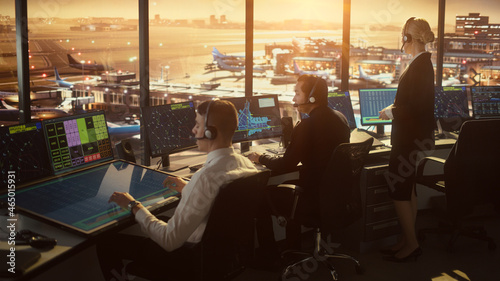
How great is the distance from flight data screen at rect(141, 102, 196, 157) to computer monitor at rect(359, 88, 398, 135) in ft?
5.94

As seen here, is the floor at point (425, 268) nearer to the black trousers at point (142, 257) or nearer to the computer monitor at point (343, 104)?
the computer monitor at point (343, 104)

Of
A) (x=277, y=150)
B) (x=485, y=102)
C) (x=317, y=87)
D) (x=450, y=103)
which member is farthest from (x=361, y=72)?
(x=317, y=87)

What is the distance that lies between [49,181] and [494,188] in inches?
122

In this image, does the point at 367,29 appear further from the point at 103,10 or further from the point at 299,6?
the point at 103,10

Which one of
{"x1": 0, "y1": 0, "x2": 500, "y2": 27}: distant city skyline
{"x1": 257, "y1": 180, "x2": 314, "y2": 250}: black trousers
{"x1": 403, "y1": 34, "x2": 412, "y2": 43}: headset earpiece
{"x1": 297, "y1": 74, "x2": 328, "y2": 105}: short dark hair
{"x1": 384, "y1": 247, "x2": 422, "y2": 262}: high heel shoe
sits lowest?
{"x1": 384, "y1": 247, "x2": 422, "y2": 262}: high heel shoe

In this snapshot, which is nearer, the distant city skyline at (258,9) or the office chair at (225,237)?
the office chair at (225,237)

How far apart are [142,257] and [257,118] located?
2.04 metres

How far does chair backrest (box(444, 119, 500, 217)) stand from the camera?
350cm

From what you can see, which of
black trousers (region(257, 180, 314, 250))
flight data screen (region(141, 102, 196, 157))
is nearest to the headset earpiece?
black trousers (region(257, 180, 314, 250))

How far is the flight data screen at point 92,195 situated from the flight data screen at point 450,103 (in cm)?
329

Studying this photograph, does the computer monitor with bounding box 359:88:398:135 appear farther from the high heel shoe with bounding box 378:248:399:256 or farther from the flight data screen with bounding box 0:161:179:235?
the flight data screen with bounding box 0:161:179:235

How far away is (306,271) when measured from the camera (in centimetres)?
356

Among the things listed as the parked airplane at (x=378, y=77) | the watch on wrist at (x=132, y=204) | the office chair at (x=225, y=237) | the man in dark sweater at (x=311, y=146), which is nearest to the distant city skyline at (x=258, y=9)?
the man in dark sweater at (x=311, y=146)

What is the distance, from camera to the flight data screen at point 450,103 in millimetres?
4980
